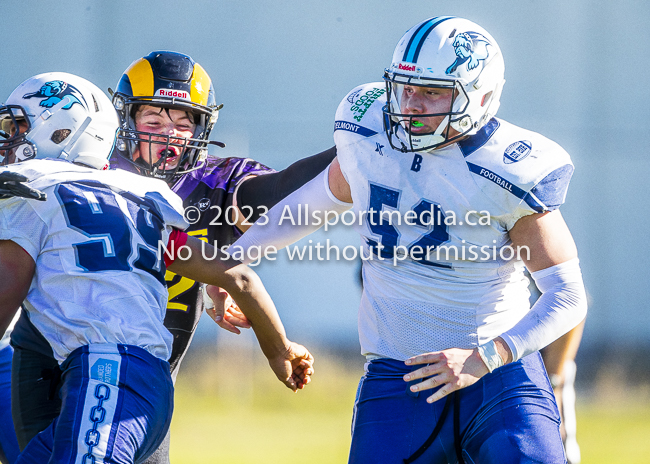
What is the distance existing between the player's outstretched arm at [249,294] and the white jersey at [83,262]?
0.63 feet

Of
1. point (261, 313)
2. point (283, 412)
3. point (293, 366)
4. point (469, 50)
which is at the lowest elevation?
point (283, 412)

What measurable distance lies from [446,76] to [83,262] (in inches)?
40.9

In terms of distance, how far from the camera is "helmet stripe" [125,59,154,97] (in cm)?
281

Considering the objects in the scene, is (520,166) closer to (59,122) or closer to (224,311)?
(224,311)

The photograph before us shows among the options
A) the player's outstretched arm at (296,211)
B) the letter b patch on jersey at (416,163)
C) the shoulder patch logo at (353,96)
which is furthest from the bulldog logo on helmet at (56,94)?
the letter b patch on jersey at (416,163)

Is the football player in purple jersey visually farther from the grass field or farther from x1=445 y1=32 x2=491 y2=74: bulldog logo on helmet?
the grass field

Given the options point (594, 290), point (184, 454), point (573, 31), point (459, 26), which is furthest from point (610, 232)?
point (459, 26)

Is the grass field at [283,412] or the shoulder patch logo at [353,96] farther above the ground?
the shoulder patch logo at [353,96]

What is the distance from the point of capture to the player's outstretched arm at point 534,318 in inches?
74.9

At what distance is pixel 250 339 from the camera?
5.03 m

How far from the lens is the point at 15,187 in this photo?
1.75 metres

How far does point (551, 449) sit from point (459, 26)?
1.13 meters

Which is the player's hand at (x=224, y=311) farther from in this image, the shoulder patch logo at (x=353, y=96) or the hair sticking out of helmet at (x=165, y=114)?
the shoulder patch logo at (x=353, y=96)

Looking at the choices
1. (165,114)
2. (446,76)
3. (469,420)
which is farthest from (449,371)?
(165,114)
